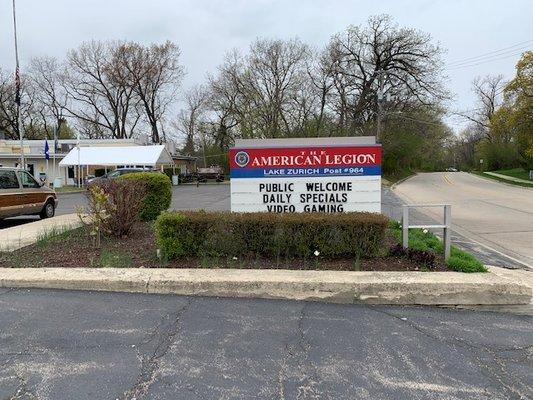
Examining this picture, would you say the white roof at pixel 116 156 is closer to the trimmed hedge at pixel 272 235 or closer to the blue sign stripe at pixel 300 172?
the blue sign stripe at pixel 300 172

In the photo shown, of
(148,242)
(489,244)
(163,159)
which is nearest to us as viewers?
(148,242)

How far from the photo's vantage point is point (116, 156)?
105ft

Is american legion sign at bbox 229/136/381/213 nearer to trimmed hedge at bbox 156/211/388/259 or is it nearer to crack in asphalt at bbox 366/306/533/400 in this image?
trimmed hedge at bbox 156/211/388/259

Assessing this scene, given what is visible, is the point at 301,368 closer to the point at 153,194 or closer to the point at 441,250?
the point at 441,250

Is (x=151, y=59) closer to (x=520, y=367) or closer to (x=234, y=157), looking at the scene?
(x=234, y=157)

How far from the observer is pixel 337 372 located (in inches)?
130

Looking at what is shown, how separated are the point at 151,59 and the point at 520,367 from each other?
5585 centimetres

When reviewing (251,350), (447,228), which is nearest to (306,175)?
(447,228)

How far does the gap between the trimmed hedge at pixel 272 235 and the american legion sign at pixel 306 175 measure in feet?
2.77

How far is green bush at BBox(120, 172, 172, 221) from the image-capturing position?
9.80m

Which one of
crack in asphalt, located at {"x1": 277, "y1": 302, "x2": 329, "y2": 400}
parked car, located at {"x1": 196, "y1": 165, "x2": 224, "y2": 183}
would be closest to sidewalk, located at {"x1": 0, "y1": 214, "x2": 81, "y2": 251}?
crack in asphalt, located at {"x1": 277, "y1": 302, "x2": 329, "y2": 400}

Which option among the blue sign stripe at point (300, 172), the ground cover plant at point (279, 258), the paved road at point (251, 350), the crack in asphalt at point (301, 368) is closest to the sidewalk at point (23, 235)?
the ground cover plant at point (279, 258)

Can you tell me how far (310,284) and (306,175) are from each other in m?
2.47

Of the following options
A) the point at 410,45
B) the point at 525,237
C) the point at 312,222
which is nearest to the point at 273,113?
the point at 410,45
